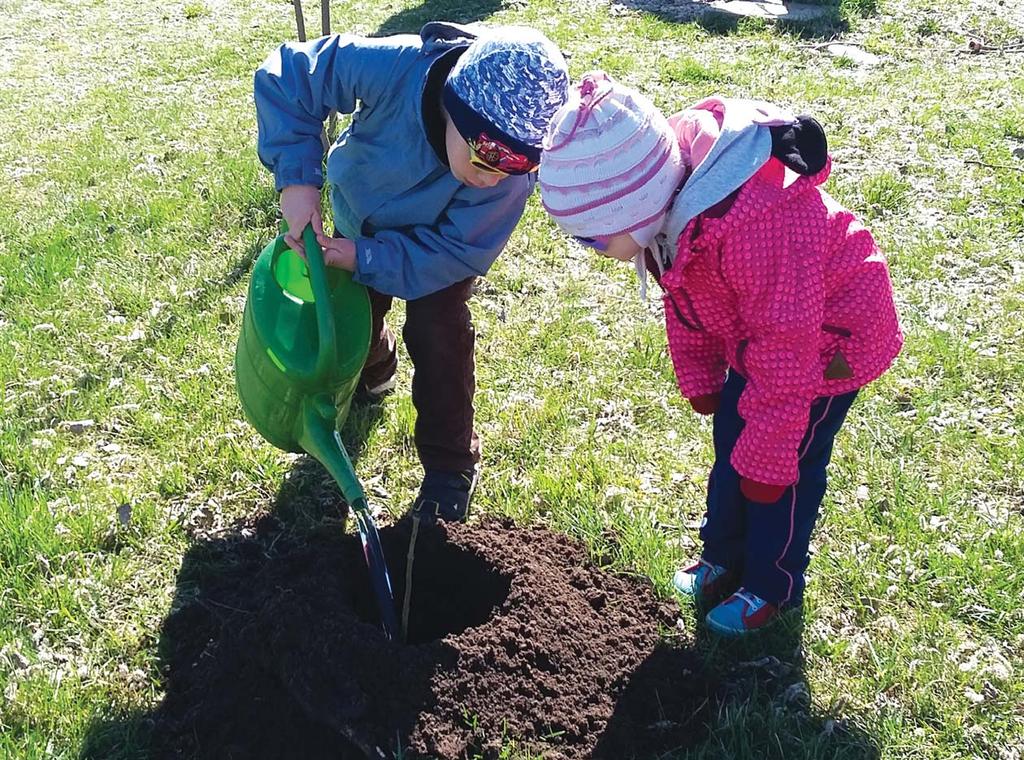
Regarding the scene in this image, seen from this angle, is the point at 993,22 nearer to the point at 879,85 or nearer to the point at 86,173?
the point at 879,85

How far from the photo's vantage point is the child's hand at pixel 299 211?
261 cm

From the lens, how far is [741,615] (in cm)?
273

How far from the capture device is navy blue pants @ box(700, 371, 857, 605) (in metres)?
2.47

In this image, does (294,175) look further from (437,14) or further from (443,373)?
(437,14)

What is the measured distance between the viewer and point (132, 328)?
430 centimetres

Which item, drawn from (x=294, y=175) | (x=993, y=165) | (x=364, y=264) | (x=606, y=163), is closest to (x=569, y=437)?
(x=364, y=264)

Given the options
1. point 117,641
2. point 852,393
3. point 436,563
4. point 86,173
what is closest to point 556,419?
point 436,563

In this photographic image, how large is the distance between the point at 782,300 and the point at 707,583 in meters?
1.09

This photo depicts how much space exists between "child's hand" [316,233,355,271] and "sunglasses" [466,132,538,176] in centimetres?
46

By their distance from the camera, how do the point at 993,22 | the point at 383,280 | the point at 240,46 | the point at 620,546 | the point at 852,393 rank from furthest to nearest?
the point at 240,46
the point at 993,22
the point at 620,546
the point at 383,280
the point at 852,393

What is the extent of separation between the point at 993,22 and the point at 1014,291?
17.2 ft

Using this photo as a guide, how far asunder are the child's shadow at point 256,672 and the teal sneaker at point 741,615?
0.88m

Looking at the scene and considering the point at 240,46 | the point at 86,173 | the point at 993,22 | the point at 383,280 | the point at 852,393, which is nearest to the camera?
the point at 852,393

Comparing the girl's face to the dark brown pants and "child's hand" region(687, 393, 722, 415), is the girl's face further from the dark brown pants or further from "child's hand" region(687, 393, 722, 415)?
the dark brown pants
